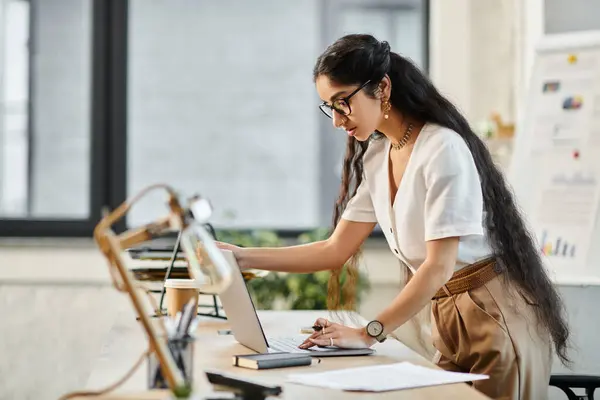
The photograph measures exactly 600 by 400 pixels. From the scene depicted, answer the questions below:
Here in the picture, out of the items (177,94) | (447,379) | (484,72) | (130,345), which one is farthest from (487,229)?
(177,94)

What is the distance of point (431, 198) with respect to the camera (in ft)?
6.18

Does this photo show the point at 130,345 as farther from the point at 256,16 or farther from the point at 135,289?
the point at 256,16

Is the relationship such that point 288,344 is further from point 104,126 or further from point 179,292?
point 104,126

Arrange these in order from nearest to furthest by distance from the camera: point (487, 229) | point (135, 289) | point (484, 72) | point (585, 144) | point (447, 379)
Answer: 1. point (135, 289)
2. point (447, 379)
3. point (487, 229)
4. point (585, 144)
5. point (484, 72)

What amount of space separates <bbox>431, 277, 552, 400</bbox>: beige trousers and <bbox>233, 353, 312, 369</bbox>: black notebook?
529 millimetres

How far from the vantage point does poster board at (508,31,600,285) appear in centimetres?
297

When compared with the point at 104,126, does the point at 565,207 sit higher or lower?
lower

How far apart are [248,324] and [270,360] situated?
0.20 metres

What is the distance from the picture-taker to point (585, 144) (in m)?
3.05

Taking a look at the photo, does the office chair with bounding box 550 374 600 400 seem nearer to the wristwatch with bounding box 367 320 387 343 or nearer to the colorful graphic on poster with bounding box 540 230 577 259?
the wristwatch with bounding box 367 320 387 343

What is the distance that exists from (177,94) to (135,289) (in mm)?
3153

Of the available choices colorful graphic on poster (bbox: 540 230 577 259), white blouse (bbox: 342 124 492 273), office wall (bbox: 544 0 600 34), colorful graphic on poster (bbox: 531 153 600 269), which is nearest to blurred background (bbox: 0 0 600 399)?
office wall (bbox: 544 0 600 34)

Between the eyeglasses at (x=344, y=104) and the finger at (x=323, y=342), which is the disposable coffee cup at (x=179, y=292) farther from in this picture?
the eyeglasses at (x=344, y=104)

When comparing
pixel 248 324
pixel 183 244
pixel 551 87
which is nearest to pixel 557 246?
pixel 551 87
